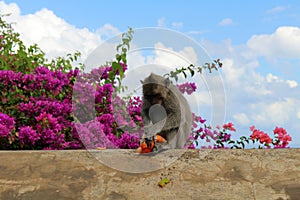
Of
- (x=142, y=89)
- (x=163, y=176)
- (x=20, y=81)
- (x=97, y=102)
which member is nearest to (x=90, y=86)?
(x=97, y=102)

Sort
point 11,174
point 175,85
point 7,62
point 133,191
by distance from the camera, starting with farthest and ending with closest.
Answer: point 7,62 < point 175,85 < point 11,174 < point 133,191

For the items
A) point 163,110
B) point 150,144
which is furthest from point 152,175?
point 163,110

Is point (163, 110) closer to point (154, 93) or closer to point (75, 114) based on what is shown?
point (154, 93)

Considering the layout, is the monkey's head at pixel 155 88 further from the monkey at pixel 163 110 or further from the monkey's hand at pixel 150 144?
the monkey's hand at pixel 150 144

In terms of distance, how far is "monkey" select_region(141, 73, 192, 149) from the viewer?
3.19 m

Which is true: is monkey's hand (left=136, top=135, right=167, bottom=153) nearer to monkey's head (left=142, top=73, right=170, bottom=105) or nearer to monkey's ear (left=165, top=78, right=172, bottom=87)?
monkey's head (left=142, top=73, right=170, bottom=105)

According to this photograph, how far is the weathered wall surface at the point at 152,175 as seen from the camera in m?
2.85

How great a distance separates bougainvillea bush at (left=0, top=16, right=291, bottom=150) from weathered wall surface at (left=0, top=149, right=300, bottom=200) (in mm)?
1256

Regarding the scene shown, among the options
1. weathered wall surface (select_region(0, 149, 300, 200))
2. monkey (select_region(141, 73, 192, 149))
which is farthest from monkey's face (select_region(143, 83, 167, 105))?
weathered wall surface (select_region(0, 149, 300, 200))

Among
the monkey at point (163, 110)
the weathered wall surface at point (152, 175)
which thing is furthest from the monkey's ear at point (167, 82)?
the weathered wall surface at point (152, 175)

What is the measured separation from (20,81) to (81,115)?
3.12 feet

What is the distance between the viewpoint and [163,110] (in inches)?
131

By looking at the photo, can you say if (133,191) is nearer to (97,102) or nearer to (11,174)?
(11,174)

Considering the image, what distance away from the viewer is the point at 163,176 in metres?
3.02
